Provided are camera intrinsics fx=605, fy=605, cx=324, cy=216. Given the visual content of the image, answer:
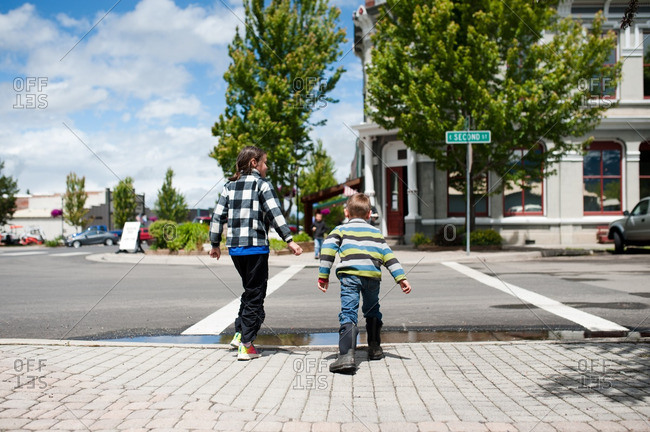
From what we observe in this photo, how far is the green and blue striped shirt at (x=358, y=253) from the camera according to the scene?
16.1 ft

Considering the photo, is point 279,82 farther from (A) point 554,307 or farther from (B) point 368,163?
(A) point 554,307

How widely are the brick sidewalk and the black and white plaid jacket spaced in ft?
3.34

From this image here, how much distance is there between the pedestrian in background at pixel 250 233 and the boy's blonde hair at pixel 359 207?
562 millimetres

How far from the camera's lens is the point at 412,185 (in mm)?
23469

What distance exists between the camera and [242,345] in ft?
16.4

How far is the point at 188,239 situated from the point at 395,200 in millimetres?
8747

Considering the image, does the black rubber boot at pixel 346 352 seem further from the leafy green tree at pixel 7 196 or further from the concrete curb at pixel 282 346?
the leafy green tree at pixel 7 196

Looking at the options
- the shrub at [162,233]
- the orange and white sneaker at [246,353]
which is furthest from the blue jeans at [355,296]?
the shrub at [162,233]

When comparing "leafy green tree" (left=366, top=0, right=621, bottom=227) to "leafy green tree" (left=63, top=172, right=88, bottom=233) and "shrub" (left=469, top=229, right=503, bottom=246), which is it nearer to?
"shrub" (left=469, top=229, right=503, bottom=246)
